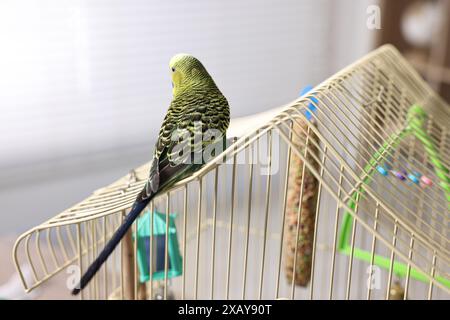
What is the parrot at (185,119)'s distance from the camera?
67cm

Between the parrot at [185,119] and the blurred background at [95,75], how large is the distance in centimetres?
94

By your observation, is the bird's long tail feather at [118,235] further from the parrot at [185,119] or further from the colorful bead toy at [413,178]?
the colorful bead toy at [413,178]

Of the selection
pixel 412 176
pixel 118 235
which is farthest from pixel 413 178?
pixel 118 235

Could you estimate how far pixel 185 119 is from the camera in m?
0.67

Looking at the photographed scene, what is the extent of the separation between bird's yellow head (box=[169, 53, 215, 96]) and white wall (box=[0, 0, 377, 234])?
100 cm

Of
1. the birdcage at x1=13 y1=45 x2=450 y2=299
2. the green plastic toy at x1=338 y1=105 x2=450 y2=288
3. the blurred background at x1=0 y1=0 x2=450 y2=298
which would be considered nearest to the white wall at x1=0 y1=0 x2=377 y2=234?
the blurred background at x1=0 y1=0 x2=450 y2=298

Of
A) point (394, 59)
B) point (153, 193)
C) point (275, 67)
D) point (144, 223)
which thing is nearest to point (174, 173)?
point (153, 193)

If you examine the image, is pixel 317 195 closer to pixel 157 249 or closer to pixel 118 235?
pixel 157 249

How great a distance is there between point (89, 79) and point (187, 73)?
143 centimetres

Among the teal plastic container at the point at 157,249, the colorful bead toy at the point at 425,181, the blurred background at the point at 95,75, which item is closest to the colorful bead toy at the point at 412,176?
the colorful bead toy at the point at 425,181

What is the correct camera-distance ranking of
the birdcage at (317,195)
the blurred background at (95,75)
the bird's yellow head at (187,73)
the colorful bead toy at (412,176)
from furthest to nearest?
the blurred background at (95,75) < the colorful bead toy at (412,176) < the birdcage at (317,195) < the bird's yellow head at (187,73)

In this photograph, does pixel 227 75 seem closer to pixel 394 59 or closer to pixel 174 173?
pixel 394 59
